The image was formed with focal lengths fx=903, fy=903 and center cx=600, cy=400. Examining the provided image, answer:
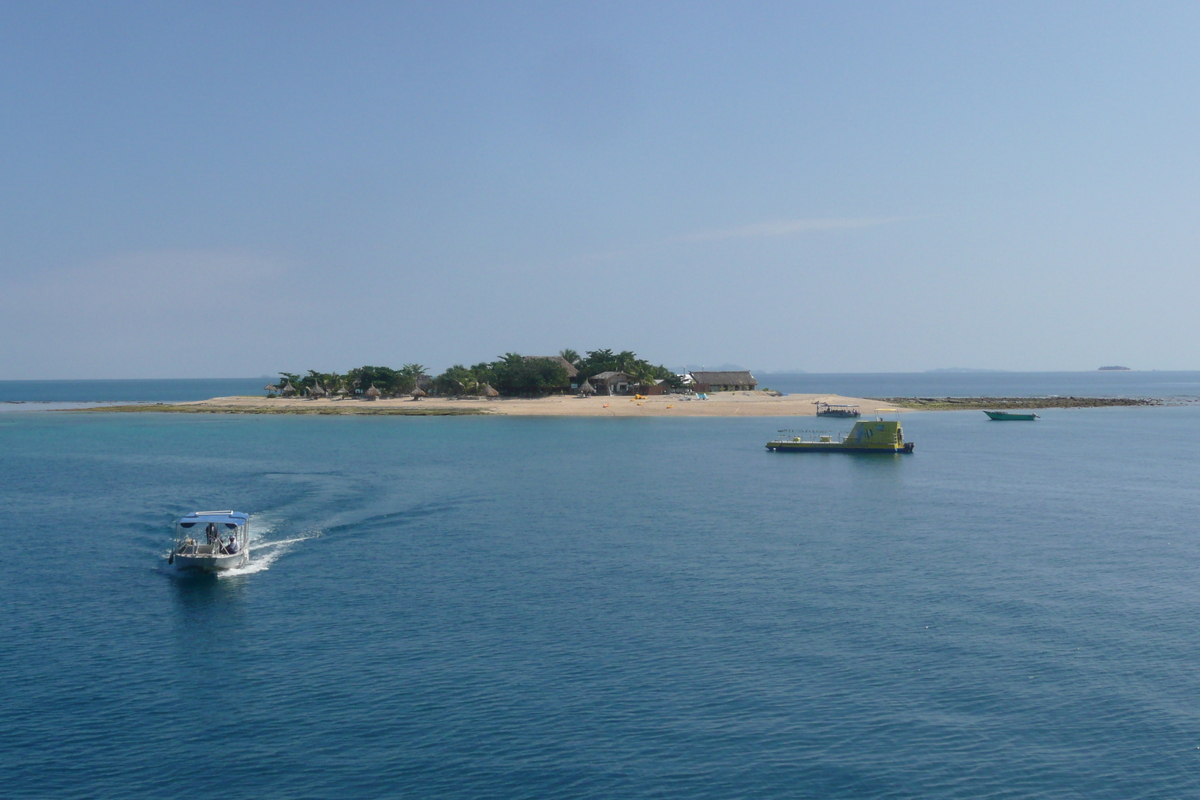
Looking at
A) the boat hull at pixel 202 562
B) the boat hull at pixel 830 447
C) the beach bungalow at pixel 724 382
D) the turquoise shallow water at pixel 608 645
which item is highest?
the beach bungalow at pixel 724 382

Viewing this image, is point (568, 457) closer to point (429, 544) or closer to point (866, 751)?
point (429, 544)

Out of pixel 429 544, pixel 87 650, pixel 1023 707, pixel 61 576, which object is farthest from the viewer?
pixel 429 544

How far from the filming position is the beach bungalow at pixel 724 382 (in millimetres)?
171625

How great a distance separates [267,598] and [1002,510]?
40.4 m

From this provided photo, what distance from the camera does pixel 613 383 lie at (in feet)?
533

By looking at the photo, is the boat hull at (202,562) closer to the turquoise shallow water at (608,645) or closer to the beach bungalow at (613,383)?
the turquoise shallow water at (608,645)

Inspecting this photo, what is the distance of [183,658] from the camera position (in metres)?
27.1

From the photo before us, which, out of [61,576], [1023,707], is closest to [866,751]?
[1023,707]

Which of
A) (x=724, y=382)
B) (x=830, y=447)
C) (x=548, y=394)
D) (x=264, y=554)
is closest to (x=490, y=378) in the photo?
(x=548, y=394)

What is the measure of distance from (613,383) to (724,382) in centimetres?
2436

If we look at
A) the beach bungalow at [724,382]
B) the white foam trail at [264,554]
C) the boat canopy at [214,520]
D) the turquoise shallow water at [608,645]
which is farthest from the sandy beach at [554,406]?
the boat canopy at [214,520]

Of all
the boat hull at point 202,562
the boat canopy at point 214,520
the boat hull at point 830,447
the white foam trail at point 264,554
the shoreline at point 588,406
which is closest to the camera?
the boat hull at point 202,562

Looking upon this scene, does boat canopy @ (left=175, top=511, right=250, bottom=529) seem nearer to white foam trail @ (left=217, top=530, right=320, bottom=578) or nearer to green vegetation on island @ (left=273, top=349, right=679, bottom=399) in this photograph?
white foam trail @ (left=217, top=530, right=320, bottom=578)

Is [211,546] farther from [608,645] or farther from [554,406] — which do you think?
[554,406]
